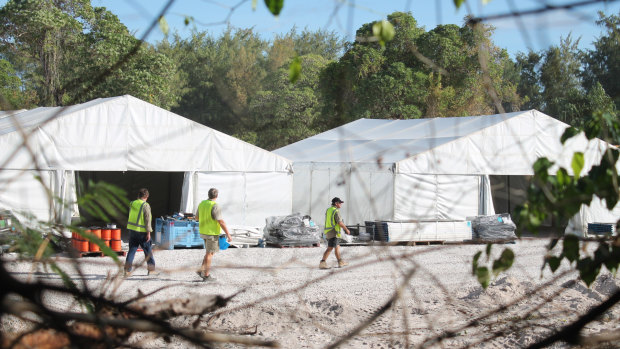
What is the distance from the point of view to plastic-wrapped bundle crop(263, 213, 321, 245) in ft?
Result: 56.2

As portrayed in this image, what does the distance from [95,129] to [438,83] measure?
1990 centimetres

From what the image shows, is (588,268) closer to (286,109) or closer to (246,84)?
(286,109)

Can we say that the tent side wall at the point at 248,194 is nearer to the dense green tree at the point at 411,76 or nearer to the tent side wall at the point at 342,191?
the tent side wall at the point at 342,191

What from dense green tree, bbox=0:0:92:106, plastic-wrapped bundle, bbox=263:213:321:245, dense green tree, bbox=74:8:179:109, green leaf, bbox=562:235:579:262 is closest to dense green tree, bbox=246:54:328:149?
dense green tree, bbox=74:8:179:109

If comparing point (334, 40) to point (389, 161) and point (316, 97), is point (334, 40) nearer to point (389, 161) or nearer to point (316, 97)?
point (316, 97)

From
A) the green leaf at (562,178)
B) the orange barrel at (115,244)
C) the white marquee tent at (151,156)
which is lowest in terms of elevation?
the orange barrel at (115,244)

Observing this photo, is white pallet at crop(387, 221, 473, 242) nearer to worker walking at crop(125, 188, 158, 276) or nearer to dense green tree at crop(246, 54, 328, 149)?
worker walking at crop(125, 188, 158, 276)

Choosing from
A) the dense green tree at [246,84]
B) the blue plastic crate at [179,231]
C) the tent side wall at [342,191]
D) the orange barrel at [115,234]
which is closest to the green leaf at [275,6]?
the orange barrel at [115,234]

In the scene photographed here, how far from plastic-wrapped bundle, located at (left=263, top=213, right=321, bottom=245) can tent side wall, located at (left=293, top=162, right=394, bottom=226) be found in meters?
1.65

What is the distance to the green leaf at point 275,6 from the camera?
2.13 meters

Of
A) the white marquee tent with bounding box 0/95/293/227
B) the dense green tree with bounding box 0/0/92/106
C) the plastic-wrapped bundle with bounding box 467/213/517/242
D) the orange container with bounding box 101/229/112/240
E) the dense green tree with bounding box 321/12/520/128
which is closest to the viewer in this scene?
the orange container with bounding box 101/229/112/240

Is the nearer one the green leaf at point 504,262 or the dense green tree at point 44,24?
the green leaf at point 504,262

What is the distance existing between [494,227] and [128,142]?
10.3 metres

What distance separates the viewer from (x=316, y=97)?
1684 inches
